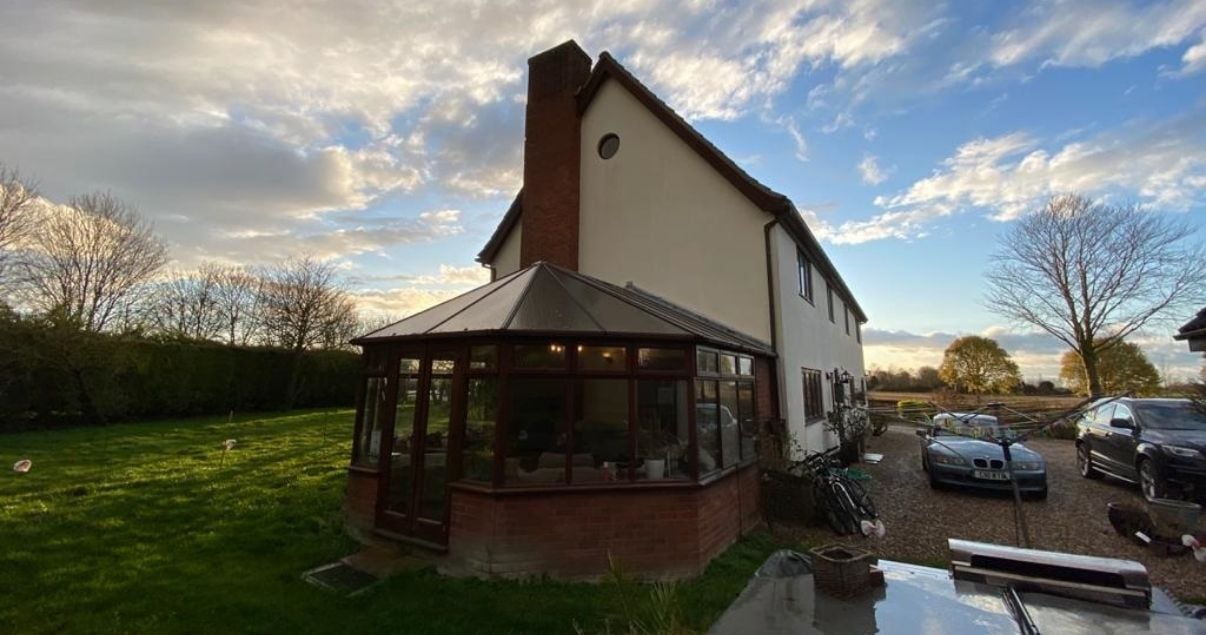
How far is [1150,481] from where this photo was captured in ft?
27.1

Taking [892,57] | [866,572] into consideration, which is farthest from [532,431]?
[892,57]

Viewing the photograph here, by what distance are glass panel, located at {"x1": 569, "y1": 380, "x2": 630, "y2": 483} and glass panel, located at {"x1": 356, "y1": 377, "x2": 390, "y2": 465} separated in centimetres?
310

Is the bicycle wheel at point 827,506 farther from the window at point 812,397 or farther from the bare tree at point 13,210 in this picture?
the bare tree at point 13,210

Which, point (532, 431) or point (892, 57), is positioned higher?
point (892, 57)

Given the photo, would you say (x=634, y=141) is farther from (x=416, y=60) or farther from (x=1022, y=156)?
(x=1022, y=156)

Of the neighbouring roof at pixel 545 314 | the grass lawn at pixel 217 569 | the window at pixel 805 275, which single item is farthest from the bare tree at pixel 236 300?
the window at pixel 805 275

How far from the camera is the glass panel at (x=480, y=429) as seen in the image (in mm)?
5922

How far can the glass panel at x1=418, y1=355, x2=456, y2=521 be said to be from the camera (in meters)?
6.26

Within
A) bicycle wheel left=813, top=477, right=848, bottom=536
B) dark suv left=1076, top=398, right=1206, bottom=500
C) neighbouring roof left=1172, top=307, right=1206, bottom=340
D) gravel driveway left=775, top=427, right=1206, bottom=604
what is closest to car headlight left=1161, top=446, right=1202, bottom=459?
dark suv left=1076, top=398, right=1206, bottom=500

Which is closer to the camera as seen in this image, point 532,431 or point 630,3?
point 532,431

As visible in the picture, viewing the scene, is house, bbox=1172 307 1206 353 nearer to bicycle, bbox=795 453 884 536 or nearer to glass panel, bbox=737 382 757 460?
bicycle, bbox=795 453 884 536

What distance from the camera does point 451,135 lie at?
12.0 metres

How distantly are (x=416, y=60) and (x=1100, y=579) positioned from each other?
10.6 m

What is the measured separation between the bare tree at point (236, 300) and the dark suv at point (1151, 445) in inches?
1349
